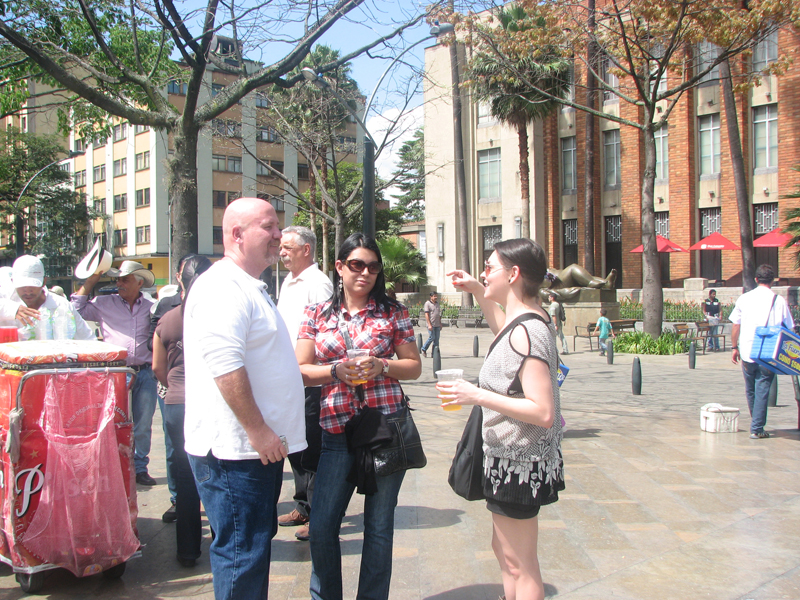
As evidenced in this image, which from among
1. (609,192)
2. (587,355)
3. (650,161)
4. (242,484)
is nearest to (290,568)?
(242,484)

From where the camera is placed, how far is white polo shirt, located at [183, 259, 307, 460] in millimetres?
2465

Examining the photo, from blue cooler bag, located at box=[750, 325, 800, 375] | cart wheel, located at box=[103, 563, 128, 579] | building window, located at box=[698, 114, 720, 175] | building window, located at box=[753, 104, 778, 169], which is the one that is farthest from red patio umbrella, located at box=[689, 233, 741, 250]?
cart wheel, located at box=[103, 563, 128, 579]

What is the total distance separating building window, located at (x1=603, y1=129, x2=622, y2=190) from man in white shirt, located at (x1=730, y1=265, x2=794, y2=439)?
26.3 metres

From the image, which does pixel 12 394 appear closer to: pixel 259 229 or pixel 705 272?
pixel 259 229

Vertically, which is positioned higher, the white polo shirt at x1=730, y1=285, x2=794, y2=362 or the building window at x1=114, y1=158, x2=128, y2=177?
the building window at x1=114, y1=158, x2=128, y2=177

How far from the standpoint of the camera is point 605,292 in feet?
76.3

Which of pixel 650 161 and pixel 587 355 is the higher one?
pixel 650 161

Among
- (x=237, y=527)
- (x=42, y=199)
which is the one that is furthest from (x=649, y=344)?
(x=42, y=199)

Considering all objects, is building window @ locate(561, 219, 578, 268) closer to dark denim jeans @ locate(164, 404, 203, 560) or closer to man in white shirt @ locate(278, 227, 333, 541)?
man in white shirt @ locate(278, 227, 333, 541)

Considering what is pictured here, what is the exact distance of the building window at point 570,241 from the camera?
34125 millimetres

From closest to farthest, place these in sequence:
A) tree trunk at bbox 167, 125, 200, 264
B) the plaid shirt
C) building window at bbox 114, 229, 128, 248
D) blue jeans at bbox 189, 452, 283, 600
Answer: blue jeans at bbox 189, 452, 283, 600 < the plaid shirt < tree trunk at bbox 167, 125, 200, 264 < building window at bbox 114, 229, 128, 248

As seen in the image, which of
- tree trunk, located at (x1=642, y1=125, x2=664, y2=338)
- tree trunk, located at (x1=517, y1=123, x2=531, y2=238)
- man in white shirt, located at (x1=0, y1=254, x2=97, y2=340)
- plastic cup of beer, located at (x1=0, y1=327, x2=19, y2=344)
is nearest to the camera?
plastic cup of beer, located at (x1=0, y1=327, x2=19, y2=344)

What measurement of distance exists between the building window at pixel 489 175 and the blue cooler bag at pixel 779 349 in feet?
96.2

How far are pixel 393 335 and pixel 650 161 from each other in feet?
53.1
